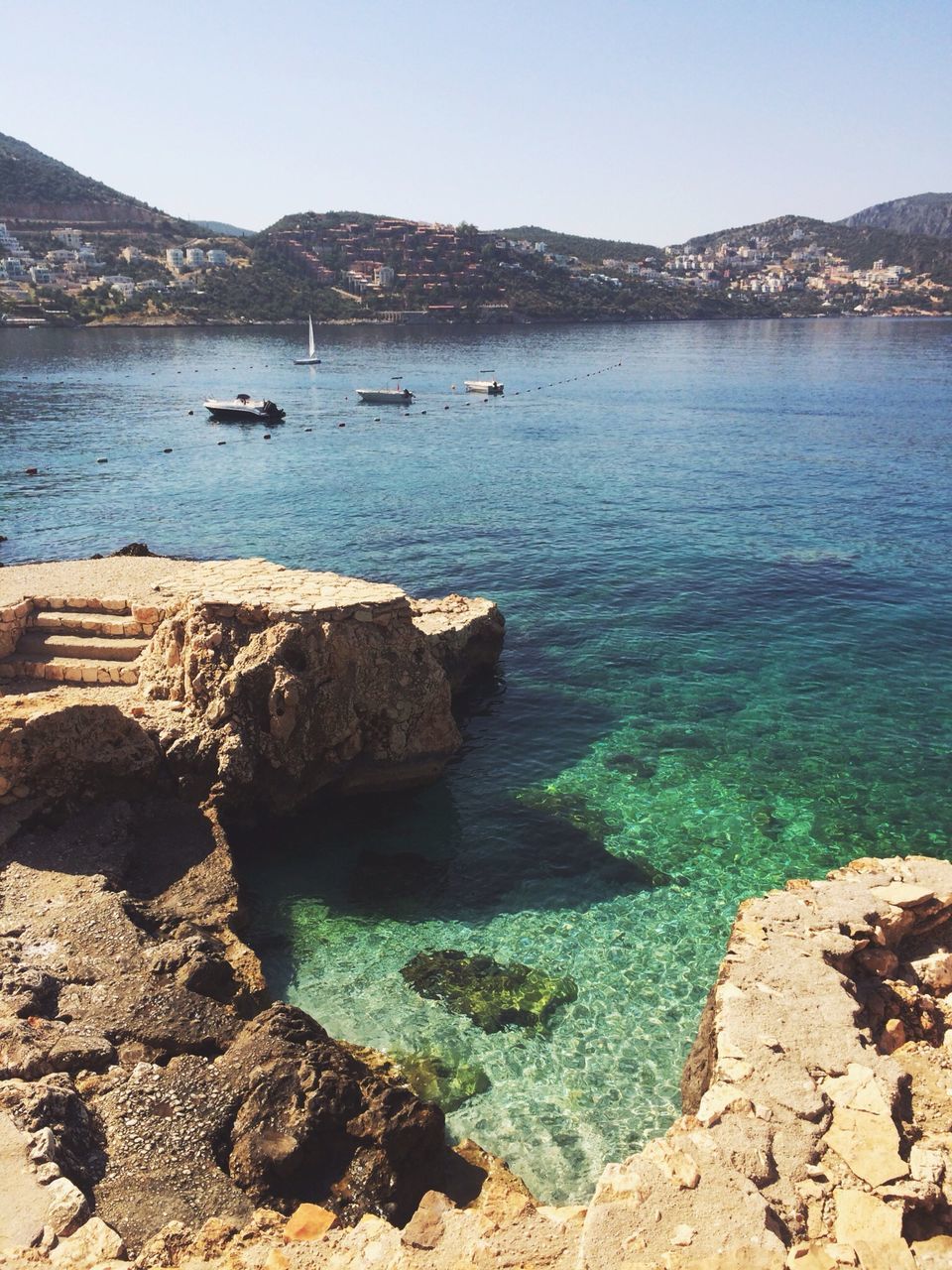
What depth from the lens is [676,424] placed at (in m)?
59.9

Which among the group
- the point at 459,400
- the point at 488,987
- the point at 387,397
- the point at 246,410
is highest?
the point at 387,397

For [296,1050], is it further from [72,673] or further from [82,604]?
[82,604]

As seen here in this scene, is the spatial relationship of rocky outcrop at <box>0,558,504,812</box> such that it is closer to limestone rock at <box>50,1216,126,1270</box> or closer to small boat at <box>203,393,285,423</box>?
limestone rock at <box>50,1216,126,1270</box>

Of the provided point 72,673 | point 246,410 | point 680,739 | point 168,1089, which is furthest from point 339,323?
point 168,1089

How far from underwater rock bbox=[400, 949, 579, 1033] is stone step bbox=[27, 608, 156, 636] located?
31.1 feet

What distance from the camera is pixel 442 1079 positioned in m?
10.3

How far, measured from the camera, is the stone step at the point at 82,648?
17094 mm

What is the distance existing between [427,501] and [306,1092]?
31.9 metres

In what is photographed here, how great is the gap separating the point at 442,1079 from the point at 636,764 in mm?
8162

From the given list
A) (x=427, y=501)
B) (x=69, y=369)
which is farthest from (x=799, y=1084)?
(x=69, y=369)

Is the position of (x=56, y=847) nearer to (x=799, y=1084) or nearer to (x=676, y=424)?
(x=799, y=1084)

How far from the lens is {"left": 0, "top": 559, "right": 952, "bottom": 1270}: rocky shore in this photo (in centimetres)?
659

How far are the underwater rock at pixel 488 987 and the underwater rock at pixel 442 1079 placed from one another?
686mm

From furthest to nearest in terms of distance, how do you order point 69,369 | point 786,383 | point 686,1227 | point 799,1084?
point 69,369 → point 786,383 → point 799,1084 → point 686,1227
